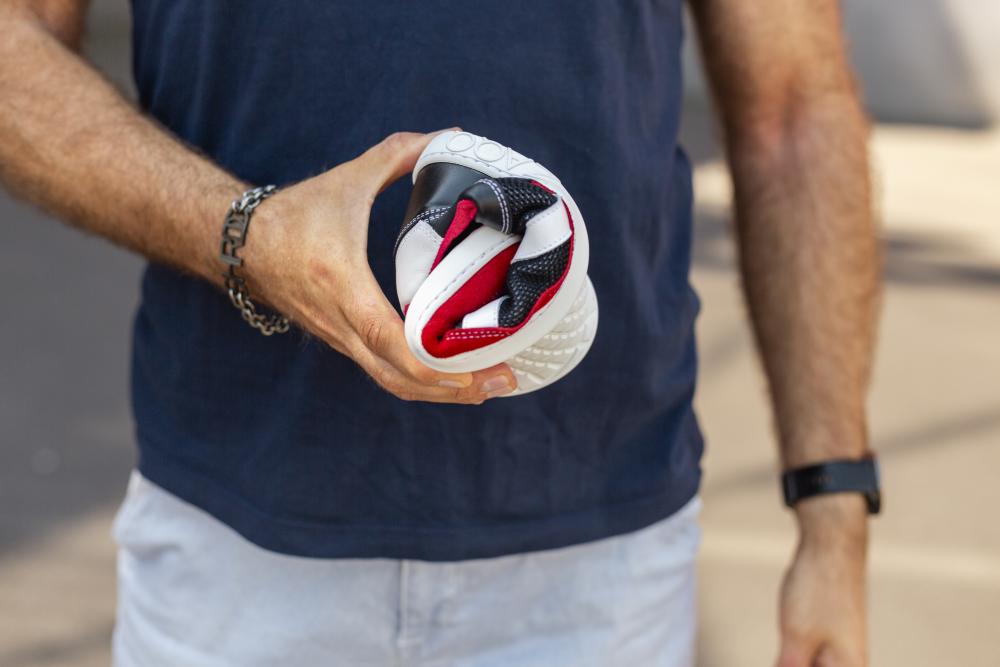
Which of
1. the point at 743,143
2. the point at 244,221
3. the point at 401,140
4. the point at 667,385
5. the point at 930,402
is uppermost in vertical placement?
the point at 401,140

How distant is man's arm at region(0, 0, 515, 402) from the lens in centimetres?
108

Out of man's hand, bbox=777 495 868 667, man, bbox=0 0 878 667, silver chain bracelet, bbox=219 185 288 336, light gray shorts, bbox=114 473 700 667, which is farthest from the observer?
man's hand, bbox=777 495 868 667

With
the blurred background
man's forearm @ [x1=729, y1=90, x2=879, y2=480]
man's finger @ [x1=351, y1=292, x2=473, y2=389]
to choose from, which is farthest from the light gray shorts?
the blurred background

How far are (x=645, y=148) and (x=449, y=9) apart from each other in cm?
31

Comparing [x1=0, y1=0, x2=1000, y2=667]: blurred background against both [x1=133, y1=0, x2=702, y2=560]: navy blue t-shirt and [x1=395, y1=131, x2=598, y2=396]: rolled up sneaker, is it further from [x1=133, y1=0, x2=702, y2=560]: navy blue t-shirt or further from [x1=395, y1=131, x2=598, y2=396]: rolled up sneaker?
[x1=395, y1=131, x2=598, y2=396]: rolled up sneaker

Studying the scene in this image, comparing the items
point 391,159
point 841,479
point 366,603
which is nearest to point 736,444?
point 841,479

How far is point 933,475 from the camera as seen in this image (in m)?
4.34

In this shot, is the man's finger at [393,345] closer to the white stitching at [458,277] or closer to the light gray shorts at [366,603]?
the white stitching at [458,277]

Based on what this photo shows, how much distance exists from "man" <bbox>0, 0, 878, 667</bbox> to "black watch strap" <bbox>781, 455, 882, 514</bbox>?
0.40 feet

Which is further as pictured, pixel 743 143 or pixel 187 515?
pixel 743 143

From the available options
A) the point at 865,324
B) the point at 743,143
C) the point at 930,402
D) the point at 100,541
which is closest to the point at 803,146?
the point at 743,143

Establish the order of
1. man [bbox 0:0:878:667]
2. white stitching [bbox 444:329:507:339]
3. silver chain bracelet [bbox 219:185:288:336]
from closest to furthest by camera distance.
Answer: white stitching [bbox 444:329:507:339], silver chain bracelet [bbox 219:185:288:336], man [bbox 0:0:878:667]

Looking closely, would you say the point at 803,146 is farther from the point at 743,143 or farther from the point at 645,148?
the point at 645,148

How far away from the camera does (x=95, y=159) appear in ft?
4.24
